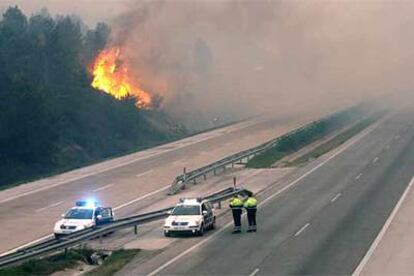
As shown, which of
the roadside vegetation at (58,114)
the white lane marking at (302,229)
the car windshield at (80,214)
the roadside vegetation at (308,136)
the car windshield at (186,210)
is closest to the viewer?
the white lane marking at (302,229)

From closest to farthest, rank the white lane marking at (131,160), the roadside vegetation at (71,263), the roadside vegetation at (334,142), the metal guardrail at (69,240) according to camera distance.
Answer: the roadside vegetation at (71,263)
the metal guardrail at (69,240)
the white lane marking at (131,160)
the roadside vegetation at (334,142)

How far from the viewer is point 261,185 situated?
150 ft

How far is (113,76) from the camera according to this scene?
94438 mm

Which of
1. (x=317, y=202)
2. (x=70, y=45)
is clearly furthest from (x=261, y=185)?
(x=70, y=45)

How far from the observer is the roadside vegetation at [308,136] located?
58.5m

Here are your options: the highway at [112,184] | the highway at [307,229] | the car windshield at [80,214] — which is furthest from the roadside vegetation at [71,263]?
the highway at [112,184]

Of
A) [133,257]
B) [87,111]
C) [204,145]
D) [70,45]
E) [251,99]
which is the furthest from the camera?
[251,99]

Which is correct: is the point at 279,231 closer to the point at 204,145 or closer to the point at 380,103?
the point at 204,145

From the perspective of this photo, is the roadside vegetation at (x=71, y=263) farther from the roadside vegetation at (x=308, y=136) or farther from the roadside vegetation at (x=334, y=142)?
the roadside vegetation at (x=334, y=142)

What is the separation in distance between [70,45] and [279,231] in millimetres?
74316

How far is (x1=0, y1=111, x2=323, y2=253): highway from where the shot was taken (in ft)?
119

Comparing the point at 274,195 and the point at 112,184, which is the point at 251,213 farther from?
the point at 112,184

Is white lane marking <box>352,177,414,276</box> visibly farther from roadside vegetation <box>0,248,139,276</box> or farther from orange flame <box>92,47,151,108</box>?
orange flame <box>92,47,151,108</box>

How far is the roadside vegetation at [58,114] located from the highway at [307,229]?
22.4m
